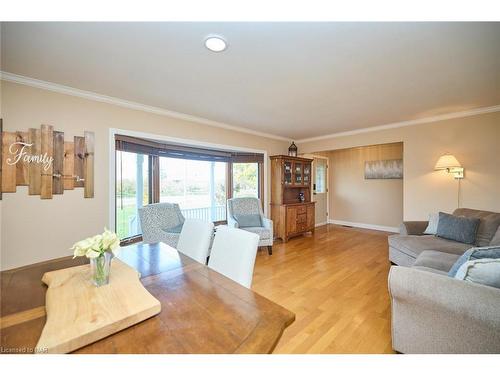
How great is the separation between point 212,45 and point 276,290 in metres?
2.44

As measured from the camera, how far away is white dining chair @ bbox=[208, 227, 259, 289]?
4.23 ft

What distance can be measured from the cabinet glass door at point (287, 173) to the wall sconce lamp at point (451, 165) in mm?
2473

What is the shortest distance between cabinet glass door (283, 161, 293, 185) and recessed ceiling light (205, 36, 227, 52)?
10.5 ft

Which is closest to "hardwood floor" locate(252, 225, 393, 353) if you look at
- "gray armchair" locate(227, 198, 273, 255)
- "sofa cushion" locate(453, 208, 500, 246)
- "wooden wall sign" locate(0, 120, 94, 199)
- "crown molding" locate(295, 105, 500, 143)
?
"gray armchair" locate(227, 198, 273, 255)

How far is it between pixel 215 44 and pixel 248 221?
2795 mm

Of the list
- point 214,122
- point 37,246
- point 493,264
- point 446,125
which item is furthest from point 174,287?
point 446,125

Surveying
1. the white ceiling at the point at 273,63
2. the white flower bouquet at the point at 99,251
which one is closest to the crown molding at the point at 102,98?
the white ceiling at the point at 273,63

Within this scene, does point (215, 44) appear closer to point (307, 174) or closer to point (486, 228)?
point (486, 228)

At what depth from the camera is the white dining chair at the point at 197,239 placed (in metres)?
1.67

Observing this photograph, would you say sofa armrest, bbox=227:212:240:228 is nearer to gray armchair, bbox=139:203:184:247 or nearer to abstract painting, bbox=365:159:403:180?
gray armchair, bbox=139:203:184:247

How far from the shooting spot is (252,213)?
4055 mm

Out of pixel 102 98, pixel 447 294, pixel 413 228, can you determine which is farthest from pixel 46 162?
pixel 413 228

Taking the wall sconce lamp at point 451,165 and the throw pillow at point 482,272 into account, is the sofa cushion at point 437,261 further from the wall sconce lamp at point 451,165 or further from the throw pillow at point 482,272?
the wall sconce lamp at point 451,165

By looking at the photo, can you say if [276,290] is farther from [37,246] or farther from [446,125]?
[446,125]
